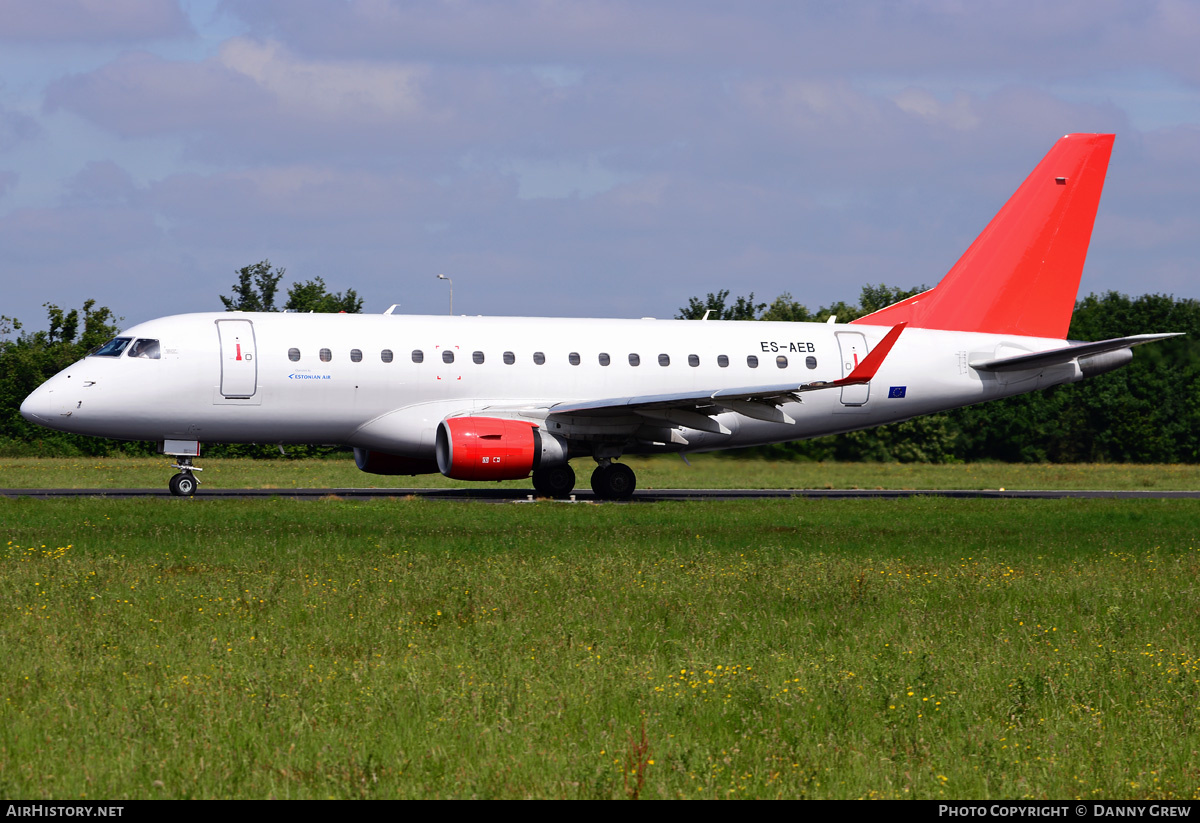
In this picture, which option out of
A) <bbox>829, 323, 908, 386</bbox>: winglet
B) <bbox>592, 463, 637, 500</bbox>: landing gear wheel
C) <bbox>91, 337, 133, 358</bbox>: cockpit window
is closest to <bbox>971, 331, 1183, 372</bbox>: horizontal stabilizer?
<bbox>829, 323, 908, 386</bbox>: winglet

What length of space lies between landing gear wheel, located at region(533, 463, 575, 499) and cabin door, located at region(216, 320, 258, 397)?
6.27 m

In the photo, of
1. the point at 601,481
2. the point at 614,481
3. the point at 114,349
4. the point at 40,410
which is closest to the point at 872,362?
the point at 614,481

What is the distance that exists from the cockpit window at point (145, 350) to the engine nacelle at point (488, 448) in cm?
594

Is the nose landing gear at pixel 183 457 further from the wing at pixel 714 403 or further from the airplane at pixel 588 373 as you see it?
the wing at pixel 714 403

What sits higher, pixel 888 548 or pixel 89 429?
pixel 89 429

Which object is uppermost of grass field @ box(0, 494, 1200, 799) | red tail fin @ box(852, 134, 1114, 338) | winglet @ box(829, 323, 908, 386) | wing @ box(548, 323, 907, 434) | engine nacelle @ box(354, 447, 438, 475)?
red tail fin @ box(852, 134, 1114, 338)

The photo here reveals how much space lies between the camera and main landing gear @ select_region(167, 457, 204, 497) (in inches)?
1000

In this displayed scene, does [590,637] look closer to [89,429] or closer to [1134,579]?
[1134,579]

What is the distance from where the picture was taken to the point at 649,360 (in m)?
28.2

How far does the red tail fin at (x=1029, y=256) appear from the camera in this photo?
3083 centimetres

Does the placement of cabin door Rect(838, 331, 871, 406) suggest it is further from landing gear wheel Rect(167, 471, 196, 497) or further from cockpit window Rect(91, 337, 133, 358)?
cockpit window Rect(91, 337, 133, 358)

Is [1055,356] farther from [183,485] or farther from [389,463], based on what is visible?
[183,485]
